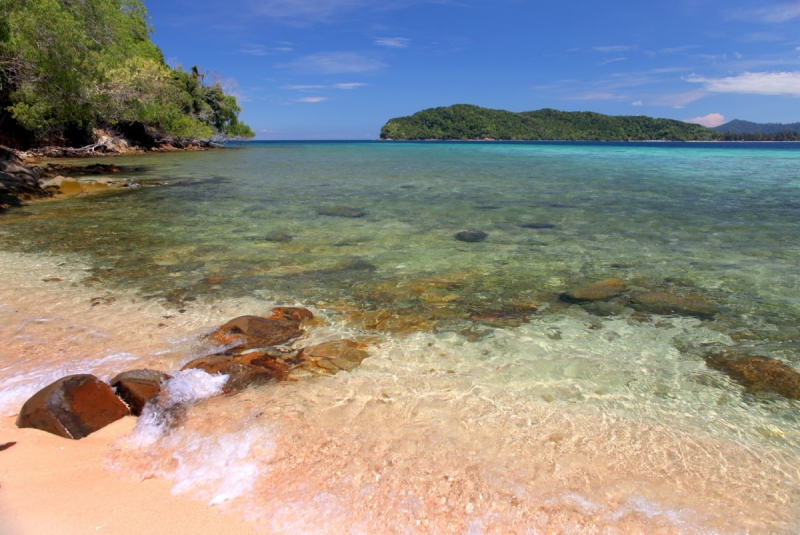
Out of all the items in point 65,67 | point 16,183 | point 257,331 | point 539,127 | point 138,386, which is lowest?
point 257,331

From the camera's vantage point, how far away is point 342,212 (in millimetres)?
12047

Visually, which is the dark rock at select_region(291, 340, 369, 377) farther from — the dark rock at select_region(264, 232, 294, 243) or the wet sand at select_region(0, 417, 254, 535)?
the dark rock at select_region(264, 232, 294, 243)

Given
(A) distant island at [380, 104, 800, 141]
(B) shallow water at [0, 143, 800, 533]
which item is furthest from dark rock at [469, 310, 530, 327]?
(A) distant island at [380, 104, 800, 141]

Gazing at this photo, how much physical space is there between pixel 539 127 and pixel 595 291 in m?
163

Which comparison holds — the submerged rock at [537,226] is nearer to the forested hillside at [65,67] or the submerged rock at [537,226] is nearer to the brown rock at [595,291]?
the brown rock at [595,291]

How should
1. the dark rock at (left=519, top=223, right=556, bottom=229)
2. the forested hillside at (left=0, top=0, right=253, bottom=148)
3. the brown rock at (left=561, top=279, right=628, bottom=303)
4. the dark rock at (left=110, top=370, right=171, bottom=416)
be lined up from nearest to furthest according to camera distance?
the dark rock at (left=110, top=370, right=171, bottom=416) → the brown rock at (left=561, top=279, right=628, bottom=303) → the dark rock at (left=519, top=223, right=556, bottom=229) → the forested hillside at (left=0, top=0, right=253, bottom=148)

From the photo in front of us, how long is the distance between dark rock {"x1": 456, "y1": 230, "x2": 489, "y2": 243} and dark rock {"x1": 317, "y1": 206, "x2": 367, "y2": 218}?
314 centimetres

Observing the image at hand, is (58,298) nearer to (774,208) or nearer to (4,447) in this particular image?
(4,447)

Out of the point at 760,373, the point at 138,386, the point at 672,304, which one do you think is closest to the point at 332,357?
the point at 138,386

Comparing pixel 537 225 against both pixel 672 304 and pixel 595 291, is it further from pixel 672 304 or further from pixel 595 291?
pixel 672 304

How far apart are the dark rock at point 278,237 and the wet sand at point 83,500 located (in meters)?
6.16

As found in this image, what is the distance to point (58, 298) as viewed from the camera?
18.3 feet

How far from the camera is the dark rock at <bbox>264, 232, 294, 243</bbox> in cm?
892

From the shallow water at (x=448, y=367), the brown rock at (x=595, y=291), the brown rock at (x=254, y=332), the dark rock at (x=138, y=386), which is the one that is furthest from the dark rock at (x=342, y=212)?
the dark rock at (x=138, y=386)
